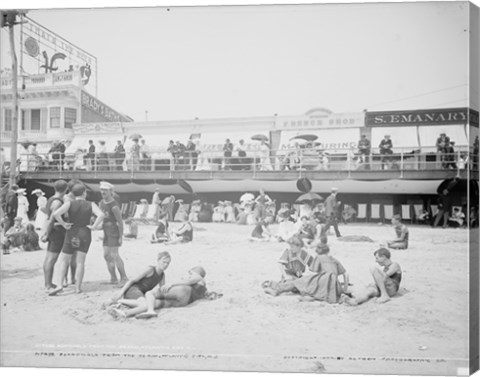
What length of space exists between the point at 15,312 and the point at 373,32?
4.92m

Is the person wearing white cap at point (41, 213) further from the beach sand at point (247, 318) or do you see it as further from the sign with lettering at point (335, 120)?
the sign with lettering at point (335, 120)

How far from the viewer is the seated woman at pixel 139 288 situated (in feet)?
23.0

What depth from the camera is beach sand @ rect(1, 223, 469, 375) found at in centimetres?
664

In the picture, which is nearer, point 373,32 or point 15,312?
point 373,32

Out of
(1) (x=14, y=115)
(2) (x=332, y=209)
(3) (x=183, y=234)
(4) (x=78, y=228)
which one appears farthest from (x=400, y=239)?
(1) (x=14, y=115)

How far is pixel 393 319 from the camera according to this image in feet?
21.8

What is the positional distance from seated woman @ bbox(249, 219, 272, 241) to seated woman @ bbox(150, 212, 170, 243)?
0.96 m

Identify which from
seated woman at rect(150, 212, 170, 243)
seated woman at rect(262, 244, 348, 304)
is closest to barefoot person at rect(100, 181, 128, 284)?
seated woman at rect(150, 212, 170, 243)

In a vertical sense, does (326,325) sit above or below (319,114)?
below

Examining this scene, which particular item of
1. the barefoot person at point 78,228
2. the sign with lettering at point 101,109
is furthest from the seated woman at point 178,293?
the sign with lettering at point 101,109

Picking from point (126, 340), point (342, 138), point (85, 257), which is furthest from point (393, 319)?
point (85, 257)

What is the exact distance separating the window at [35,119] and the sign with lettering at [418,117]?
3.72m

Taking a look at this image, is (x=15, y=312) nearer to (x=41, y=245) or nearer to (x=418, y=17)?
(x=41, y=245)

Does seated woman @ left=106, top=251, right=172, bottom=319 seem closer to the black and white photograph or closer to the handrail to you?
the black and white photograph
